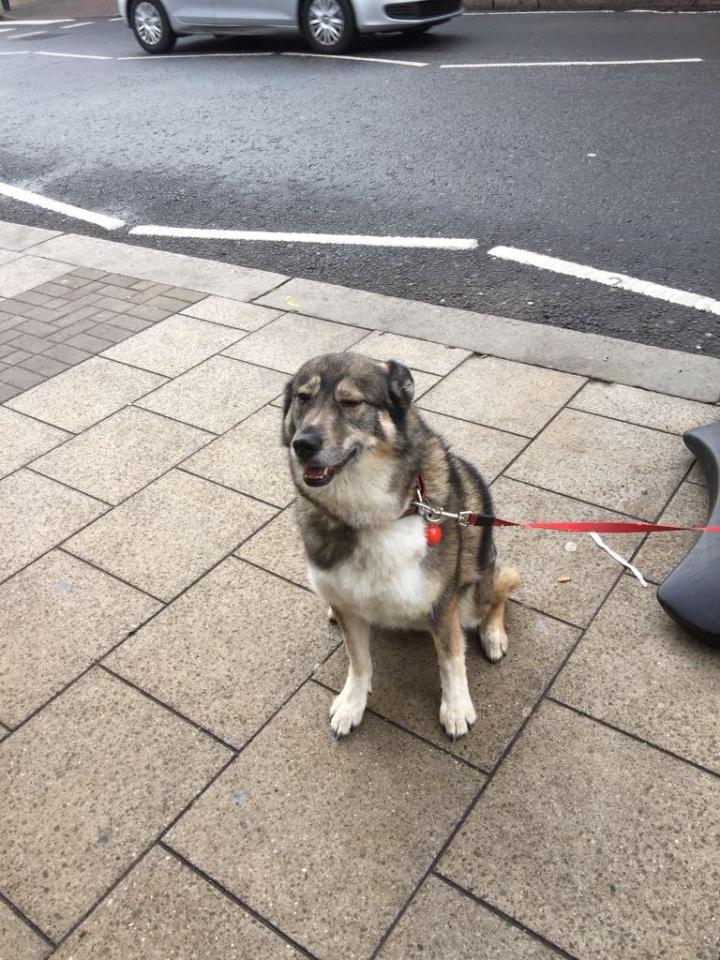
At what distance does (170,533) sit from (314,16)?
Answer: 11.8 meters

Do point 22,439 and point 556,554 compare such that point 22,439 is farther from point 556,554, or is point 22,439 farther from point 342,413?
point 556,554

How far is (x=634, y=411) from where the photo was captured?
429 cm

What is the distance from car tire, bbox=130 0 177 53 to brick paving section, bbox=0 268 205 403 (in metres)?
10.3

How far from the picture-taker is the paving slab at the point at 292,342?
5.15 m

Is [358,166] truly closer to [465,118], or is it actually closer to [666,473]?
[465,118]

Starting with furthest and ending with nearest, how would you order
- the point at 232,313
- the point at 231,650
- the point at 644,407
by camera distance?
the point at 232,313
the point at 644,407
the point at 231,650

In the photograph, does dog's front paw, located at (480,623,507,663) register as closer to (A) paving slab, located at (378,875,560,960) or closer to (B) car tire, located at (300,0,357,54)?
(A) paving slab, located at (378,875,560,960)

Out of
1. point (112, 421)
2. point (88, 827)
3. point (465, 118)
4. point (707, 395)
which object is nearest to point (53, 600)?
point (88, 827)

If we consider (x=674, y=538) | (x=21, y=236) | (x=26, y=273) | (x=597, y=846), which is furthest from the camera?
(x=21, y=236)

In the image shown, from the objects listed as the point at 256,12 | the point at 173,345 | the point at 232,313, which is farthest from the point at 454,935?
the point at 256,12

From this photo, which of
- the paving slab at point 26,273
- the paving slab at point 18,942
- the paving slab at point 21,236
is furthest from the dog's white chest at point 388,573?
the paving slab at point 21,236

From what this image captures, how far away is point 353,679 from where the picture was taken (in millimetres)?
2818

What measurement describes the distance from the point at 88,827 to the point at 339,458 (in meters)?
1.45

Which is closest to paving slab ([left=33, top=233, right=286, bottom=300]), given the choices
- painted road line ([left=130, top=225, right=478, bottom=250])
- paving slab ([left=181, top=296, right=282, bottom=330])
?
paving slab ([left=181, top=296, right=282, bottom=330])
